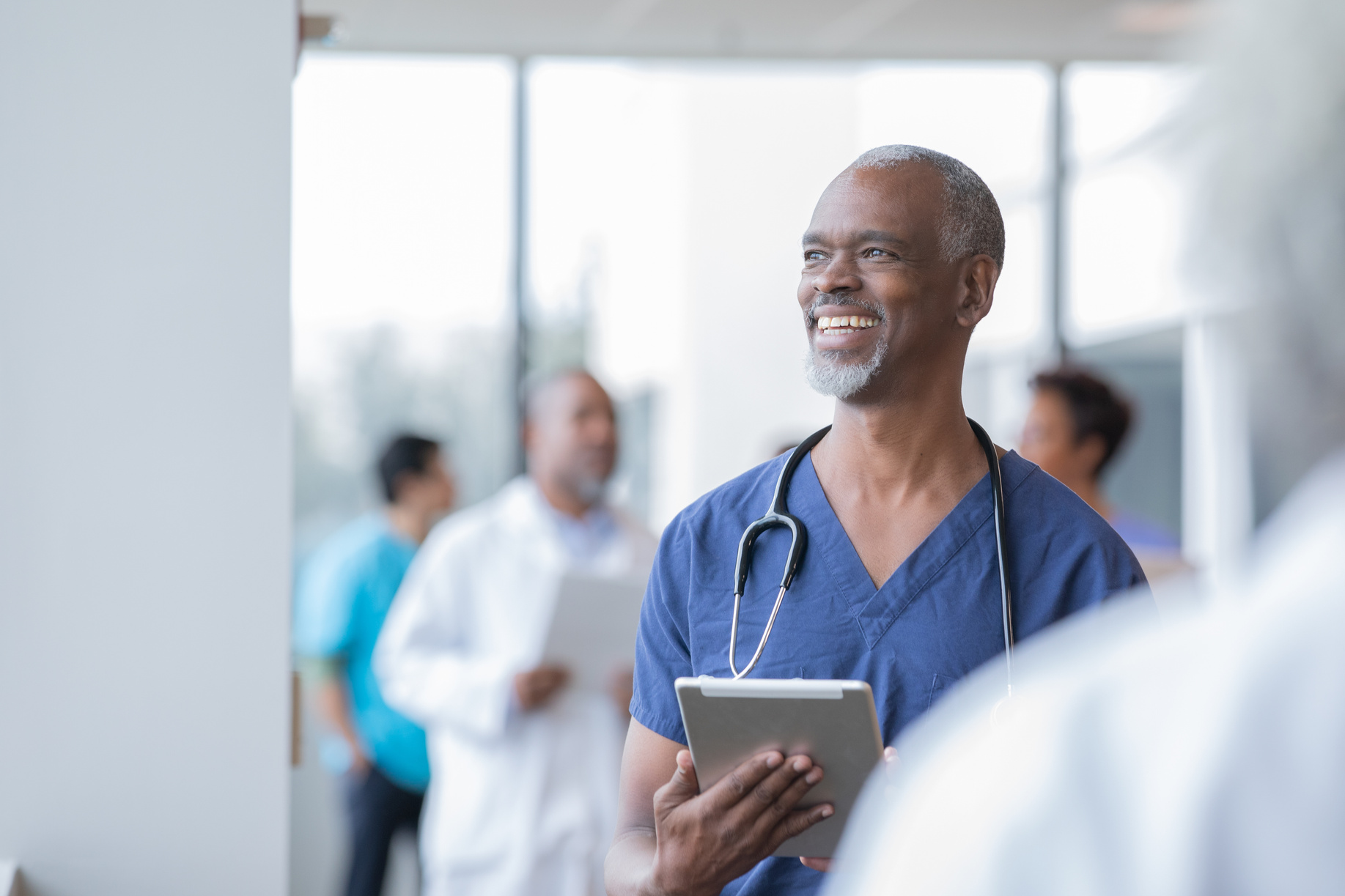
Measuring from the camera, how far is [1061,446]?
301cm

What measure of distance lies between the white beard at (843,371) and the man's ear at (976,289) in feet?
0.39

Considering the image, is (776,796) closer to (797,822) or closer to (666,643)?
(797,822)

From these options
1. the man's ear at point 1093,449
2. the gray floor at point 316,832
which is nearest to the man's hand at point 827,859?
the man's ear at point 1093,449

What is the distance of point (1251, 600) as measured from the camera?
0.41 m

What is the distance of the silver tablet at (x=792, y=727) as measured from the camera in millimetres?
1101

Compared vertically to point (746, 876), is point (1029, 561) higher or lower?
higher

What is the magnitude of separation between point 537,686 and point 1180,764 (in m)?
2.49

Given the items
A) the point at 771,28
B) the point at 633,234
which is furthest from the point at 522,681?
the point at 771,28

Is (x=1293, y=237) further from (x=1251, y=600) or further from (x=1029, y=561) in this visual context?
(x=1029, y=561)

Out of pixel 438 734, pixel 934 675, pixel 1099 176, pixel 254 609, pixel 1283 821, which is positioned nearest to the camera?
pixel 1283 821

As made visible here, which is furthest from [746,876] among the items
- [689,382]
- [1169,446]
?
[1169,446]

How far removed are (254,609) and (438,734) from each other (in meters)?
1.39

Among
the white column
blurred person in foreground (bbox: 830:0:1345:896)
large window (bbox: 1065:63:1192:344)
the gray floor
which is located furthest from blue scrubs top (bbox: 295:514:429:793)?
blurred person in foreground (bbox: 830:0:1345:896)

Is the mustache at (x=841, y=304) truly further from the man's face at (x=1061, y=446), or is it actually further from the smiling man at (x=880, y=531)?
the man's face at (x=1061, y=446)
